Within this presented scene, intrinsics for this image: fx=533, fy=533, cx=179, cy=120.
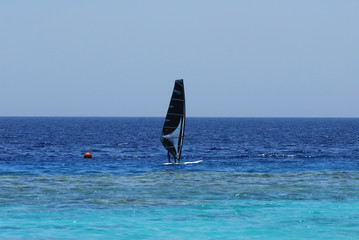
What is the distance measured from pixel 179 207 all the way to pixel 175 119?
67.1ft

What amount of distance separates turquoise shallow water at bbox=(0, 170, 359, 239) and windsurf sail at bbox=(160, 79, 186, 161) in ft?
26.1

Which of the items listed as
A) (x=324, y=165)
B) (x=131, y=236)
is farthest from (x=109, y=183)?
(x=324, y=165)

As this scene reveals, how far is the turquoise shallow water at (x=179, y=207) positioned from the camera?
899 inches

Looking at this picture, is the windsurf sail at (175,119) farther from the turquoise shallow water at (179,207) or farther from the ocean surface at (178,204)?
the turquoise shallow water at (179,207)

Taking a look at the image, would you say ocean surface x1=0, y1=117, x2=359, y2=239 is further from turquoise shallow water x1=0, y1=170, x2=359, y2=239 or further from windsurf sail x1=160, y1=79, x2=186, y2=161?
windsurf sail x1=160, y1=79, x2=186, y2=161

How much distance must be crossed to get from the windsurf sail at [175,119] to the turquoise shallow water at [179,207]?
26.1 ft

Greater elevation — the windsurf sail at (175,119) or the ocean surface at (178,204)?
the windsurf sail at (175,119)

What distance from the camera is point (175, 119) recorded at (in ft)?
157

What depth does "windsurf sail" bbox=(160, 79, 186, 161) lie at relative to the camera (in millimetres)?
46656

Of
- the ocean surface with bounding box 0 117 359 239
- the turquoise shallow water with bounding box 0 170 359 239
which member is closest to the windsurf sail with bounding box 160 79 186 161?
the ocean surface with bounding box 0 117 359 239

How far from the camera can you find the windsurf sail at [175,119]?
153 feet

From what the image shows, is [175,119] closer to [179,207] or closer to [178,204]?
[178,204]

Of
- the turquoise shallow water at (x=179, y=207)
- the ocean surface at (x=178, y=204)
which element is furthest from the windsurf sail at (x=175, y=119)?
the turquoise shallow water at (x=179, y=207)

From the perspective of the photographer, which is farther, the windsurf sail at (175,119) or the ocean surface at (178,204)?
the windsurf sail at (175,119)
